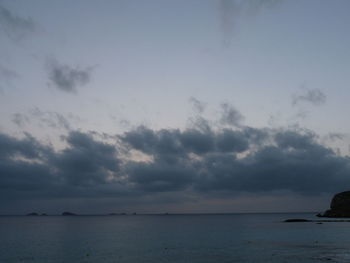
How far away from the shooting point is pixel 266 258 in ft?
218

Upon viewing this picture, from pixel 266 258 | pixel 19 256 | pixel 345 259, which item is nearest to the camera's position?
pixel 345 259

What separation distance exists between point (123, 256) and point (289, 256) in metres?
34.9

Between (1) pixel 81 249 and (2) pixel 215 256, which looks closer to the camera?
(2) pixel 215 256

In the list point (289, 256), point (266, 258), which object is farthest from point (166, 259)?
point (289, 256)

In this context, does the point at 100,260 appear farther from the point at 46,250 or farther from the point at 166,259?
the point at 46,250

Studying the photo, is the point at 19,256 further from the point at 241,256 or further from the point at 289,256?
the point at 289,256

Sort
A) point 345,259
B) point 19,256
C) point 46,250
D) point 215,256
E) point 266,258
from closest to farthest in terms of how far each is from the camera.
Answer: point 345,259
point 266,258
point 215,256
point 19,256
point 46,250

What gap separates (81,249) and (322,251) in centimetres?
5830

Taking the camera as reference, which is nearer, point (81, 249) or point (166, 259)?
point (166, 259)

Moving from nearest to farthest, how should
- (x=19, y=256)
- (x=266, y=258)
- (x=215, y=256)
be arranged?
(x=266, y=258), (x=215, y=256), (x=19, y=256)

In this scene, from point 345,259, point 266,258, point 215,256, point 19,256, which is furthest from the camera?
point 19,256

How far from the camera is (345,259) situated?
6191 cm

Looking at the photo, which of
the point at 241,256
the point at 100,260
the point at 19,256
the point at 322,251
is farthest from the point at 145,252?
the point at 322,251

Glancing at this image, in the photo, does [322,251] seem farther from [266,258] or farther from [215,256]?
[215,256]
